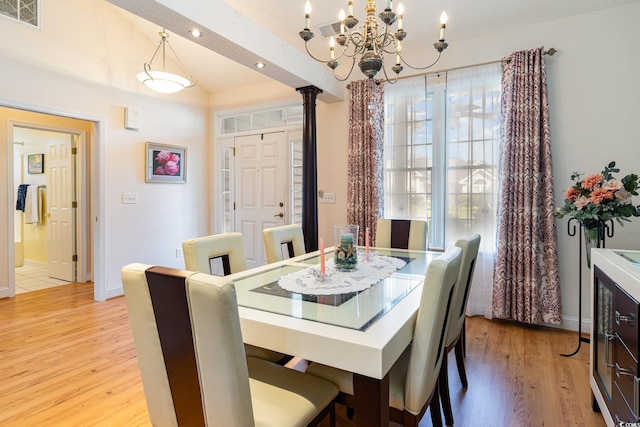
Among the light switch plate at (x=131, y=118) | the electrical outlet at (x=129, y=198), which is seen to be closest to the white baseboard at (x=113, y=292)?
the electrical outlet at (x=129, y=198)

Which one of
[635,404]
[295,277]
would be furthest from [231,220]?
[635,404]

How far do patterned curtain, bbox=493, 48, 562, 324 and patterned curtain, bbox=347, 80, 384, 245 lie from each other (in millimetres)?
1172

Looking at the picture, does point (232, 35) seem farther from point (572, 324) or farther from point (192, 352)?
point (572, 324)

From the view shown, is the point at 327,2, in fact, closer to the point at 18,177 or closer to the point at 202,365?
the point at 202,365

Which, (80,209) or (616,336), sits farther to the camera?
(80,209)

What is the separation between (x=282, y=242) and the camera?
2.49m

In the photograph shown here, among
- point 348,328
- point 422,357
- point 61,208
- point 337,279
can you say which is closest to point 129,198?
point 61,208

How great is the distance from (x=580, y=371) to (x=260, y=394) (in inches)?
90.7

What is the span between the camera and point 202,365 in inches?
36.4

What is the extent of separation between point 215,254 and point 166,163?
121 inches

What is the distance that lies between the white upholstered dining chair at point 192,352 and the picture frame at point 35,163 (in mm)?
5880

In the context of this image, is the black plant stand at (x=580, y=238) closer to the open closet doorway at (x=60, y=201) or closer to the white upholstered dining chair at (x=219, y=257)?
the white upholstered dining chair at (x=219, y=257)

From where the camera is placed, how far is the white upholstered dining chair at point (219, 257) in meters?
1.75

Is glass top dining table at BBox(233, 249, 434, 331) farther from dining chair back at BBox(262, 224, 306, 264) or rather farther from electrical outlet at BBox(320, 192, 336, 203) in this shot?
electrical outlet at BBox(320, 192, 336, 203)
